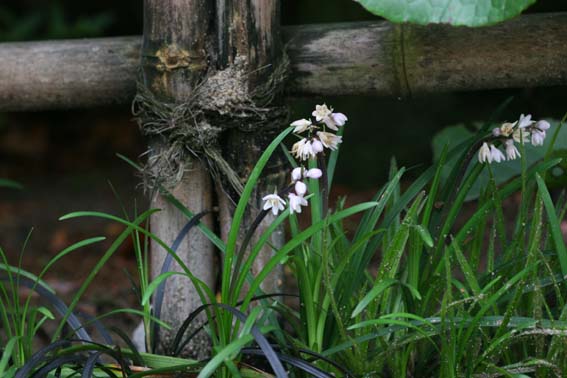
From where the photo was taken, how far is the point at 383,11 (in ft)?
4.80

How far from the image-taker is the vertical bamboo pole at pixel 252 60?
1695mm

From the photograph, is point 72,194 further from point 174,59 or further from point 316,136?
point 316,136

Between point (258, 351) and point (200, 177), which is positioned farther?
point (200, 177)

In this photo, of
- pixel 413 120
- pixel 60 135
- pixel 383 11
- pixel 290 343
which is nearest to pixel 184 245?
pixel 290 343

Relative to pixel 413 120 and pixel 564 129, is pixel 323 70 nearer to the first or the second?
pixel 564 129

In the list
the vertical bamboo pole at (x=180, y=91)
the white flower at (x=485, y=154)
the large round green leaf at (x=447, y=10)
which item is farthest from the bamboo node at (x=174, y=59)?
the white flower at (x=485, y=154)

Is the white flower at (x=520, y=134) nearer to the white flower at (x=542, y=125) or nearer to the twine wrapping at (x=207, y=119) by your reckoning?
the white flower at (x=542, y=125)

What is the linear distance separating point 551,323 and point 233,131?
757 mm

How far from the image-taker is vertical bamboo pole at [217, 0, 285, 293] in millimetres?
1695

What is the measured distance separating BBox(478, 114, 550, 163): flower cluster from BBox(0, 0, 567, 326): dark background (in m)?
1.51

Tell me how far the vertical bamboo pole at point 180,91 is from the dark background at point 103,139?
86 centimetres

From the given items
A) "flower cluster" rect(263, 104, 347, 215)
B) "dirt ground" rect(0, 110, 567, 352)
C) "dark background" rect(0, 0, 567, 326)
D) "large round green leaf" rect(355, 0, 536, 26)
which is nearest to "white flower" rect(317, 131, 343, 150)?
"flower cluster" rect(263, 104, 347, 215)

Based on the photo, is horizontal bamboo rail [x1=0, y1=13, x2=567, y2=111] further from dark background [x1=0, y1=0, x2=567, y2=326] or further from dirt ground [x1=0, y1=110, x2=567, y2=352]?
dark background [x1=0, y1=0, x2=567, y2=326]

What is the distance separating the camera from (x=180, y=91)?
1.73 meters
